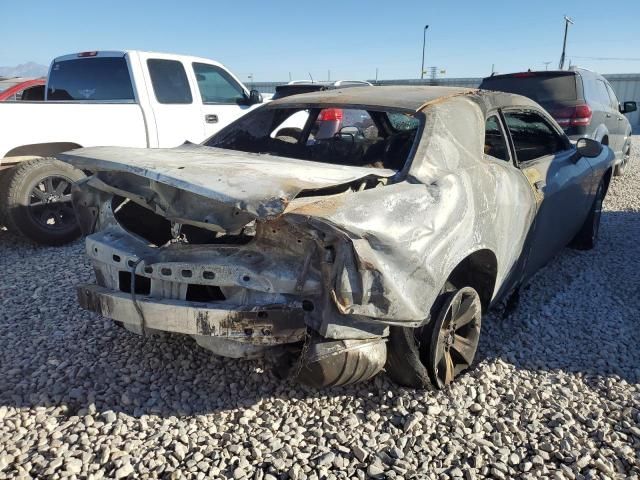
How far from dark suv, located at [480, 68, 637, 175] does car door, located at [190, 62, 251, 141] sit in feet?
12.6

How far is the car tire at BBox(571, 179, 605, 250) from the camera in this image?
16.6 feet

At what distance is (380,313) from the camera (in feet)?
7.06

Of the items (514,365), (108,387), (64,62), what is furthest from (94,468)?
(64,62)

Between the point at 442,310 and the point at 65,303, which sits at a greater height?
the point at 442,310

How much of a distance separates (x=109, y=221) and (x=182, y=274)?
2.55 feet

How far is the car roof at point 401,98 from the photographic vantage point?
122 inches

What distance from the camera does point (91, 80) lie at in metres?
6.30

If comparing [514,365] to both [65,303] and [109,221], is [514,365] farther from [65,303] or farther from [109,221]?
[65,303]

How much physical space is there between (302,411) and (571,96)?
6.26m

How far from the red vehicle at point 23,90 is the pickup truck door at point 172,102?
388cm

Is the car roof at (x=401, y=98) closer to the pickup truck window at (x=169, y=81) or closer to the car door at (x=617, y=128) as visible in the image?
the pickup truck window at (x=169, y=81)

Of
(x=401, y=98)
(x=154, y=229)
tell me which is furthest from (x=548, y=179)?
(x=154, y=229)

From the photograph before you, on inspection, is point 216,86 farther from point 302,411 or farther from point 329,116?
point 302,411

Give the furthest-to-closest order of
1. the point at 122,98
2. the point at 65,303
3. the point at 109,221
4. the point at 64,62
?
the point at 64,62 → the point at 122,98 → the point at 65,303 → the point at 109,221
